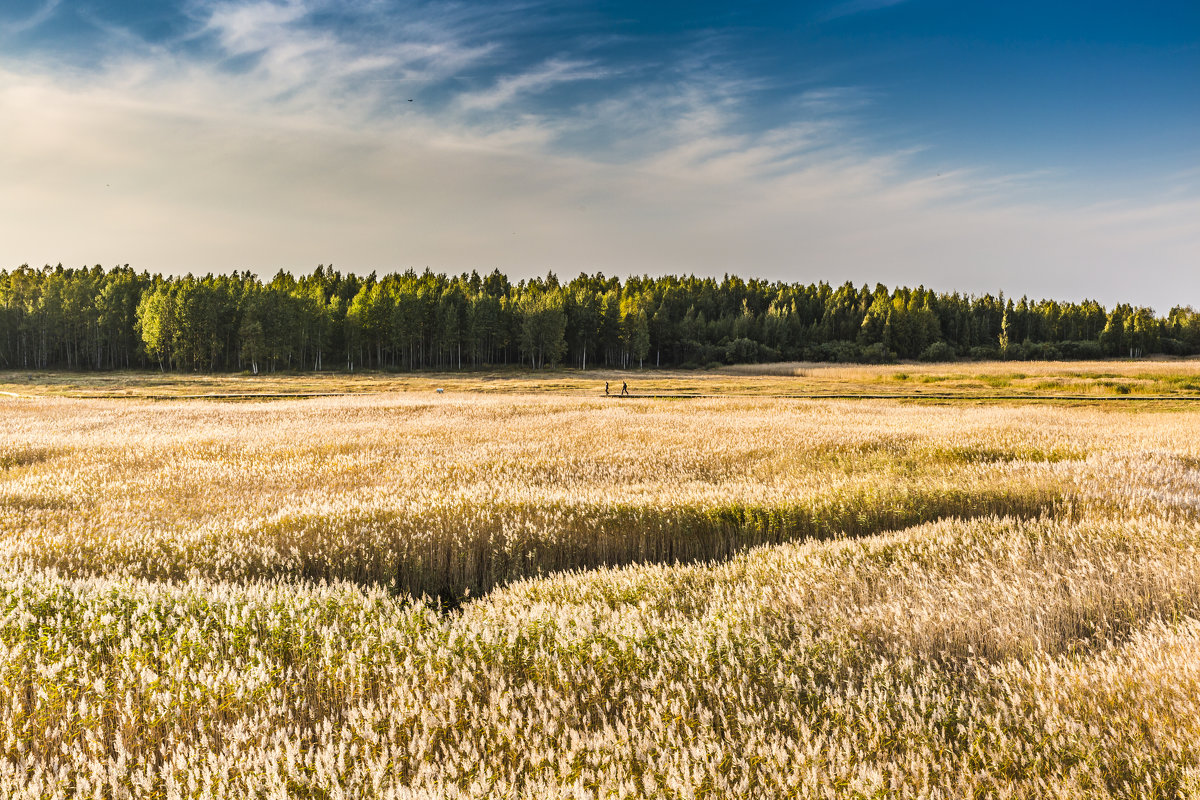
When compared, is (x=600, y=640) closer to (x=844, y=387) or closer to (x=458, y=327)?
(x=844, y=387)

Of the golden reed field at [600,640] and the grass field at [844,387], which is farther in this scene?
the grass field at [844,387]

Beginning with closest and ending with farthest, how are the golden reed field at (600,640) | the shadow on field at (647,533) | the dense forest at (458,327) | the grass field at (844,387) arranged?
the golden reed field at (600,640) → the shadow on field at (647,533) → the grass field at (844,387) → the dense forest at (458,327)

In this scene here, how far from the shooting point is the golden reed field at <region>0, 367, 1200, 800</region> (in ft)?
9.80

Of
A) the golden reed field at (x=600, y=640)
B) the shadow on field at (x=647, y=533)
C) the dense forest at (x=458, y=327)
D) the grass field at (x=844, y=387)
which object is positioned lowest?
the shadow on field at (x=647, y=533)

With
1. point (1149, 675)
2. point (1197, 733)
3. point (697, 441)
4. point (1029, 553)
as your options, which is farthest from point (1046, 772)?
point (697, 441)

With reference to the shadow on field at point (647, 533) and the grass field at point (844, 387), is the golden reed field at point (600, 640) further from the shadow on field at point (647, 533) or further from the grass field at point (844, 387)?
the grass field at point (844, 387)

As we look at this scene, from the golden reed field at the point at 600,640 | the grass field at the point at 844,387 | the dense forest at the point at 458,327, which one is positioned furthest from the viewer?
the dense forest at the point at 458,327

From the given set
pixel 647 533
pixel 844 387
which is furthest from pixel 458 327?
pixel 647 533

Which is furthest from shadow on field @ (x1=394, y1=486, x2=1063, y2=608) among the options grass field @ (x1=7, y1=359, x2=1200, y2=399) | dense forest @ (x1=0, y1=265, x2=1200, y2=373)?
dense forest @ (x1=0, y1=265, x2=1200, y2=373)

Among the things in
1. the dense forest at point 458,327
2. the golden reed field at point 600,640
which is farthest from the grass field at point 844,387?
the golden reed field at point 600,640

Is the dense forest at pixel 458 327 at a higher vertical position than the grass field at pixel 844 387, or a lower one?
higher

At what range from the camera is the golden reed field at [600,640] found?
9.80 feet

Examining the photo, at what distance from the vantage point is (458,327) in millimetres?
106750

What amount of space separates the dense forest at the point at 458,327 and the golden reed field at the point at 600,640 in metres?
93.9
